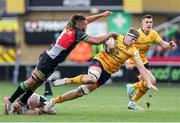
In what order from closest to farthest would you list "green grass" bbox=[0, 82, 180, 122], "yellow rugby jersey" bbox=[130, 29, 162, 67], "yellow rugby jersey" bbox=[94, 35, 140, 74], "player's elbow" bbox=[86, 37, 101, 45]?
"green grass" bbox=[0, 82, 180, 122], "player's elbow" bbox=[86, 37, 101, 45], "yellow rugby jersey" bbox=[94, 35, 140, 74], "yellow rugby jersey" bbox=[130, 29, 162, 67]

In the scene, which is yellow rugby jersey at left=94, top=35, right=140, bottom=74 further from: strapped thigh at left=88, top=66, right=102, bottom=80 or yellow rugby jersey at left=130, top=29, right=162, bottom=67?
yellow rugby jersey at left=130, top=29, right=162, bottom=67

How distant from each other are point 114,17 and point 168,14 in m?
2.60

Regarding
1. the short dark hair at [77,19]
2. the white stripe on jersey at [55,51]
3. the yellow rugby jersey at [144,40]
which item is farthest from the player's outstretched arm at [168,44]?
the white stripe on jersey at [55,51]

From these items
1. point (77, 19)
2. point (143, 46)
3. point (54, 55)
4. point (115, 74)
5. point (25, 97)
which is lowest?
point (115, 74)

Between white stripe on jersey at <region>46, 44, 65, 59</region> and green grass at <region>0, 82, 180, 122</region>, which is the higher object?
white stripe on jersey at <region>46, 44, 65, 59</region>

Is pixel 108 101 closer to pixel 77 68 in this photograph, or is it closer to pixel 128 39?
pixel 128 39

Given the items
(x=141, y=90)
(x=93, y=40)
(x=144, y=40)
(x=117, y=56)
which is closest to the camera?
(x=93, y=40)

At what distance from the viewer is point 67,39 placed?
56.1 feet

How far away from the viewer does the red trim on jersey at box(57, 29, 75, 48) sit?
17062 mm

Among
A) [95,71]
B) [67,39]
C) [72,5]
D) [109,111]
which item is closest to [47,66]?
[67,39]

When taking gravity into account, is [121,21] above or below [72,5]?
below

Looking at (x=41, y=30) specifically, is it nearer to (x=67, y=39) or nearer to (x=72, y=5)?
(x=72, y=5)

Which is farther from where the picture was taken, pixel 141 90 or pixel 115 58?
pixel 141 90

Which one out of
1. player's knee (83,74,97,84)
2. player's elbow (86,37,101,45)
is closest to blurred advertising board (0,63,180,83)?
player's knee (83,74,97,84)
